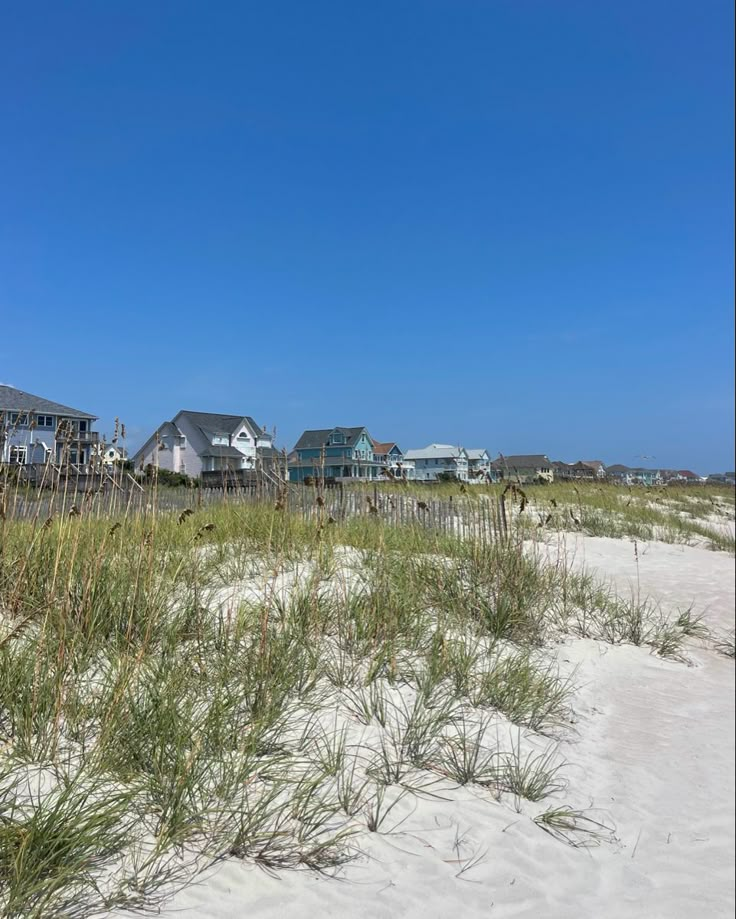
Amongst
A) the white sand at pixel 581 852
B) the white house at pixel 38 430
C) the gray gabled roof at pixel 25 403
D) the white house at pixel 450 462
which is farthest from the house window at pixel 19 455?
the white house at pixel 450 462

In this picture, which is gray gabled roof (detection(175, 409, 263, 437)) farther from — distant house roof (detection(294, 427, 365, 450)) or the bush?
the bush

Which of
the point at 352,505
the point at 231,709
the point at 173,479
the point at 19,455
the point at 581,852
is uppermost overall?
the point at 19,455

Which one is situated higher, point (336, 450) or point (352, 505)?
point (336, 450)

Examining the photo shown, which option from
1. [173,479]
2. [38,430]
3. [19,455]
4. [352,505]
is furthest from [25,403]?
[352,505]

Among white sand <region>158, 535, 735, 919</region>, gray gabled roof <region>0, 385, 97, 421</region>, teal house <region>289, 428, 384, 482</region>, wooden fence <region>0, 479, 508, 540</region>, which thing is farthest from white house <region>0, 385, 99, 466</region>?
white sand <region>158, 535, 735, 919</region>

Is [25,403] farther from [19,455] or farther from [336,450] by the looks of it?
[336,450]

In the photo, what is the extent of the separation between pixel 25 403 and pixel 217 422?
2262 mm

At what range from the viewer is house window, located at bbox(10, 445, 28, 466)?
3.78 meters

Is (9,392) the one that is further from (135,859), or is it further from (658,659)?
(658,659)

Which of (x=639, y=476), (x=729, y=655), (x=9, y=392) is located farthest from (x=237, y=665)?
(x=639, y=476)

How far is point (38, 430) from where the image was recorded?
377cm

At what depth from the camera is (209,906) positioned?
1.76 metres

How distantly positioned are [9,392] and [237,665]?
222 cm

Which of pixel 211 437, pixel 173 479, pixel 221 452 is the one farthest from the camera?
pixel 173 479
